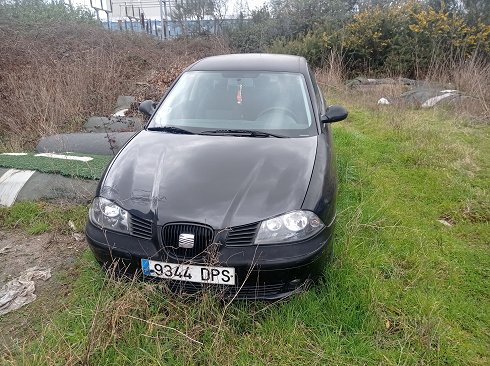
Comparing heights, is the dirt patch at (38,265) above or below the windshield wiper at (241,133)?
below

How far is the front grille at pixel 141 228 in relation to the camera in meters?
2.11

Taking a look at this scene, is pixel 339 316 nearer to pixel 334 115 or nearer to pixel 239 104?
pixel 334 115

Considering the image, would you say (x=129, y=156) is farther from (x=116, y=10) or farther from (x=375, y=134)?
(x=116, y=10)

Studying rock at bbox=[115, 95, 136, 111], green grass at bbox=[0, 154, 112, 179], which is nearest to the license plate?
green grass at bbox=[0, 154, 112, 179]

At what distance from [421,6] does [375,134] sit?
31.3 ft

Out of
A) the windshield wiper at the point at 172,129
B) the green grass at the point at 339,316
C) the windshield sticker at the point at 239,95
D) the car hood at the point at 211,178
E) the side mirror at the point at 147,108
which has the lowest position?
the green grass at the point at 339,316

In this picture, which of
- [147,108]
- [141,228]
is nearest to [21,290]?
[141,228]

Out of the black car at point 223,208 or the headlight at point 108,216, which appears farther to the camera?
the headlight at point 108,216

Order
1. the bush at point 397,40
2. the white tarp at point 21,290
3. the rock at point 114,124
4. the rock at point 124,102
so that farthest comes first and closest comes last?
the bush at point 397,40 → the rock at point 124,102 → the rock at point 114,124 → the white tarp at point 21,290

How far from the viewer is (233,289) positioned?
2066 mm

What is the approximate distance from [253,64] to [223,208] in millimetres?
1930

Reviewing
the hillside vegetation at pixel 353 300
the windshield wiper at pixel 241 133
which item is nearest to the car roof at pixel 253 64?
the windshield wiper at pixel 241 133

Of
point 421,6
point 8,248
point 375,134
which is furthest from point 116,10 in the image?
point 8,248

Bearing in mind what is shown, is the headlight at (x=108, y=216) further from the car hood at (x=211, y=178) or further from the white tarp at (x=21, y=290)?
the white tarp at (x=21, y=290)
